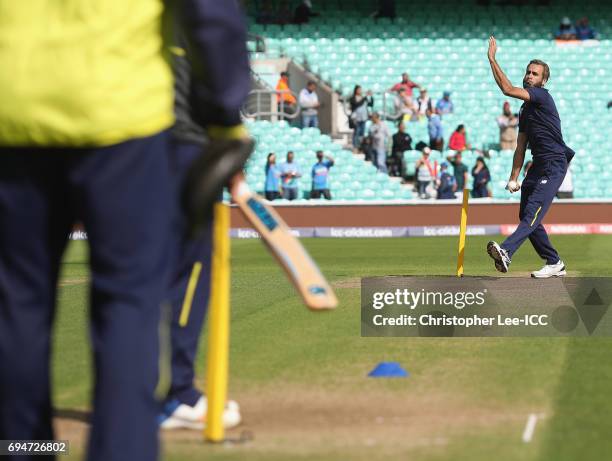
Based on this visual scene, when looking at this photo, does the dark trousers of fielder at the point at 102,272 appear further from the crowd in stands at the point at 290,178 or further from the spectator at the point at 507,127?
the spectator at the point at 507,127

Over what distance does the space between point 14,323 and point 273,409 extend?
2.56m

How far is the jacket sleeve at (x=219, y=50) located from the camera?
4.24m

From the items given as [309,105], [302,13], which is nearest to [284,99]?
[309,105]

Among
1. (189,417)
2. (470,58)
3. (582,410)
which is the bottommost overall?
(470,58)

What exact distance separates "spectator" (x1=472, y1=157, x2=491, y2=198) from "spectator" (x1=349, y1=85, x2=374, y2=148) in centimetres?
349

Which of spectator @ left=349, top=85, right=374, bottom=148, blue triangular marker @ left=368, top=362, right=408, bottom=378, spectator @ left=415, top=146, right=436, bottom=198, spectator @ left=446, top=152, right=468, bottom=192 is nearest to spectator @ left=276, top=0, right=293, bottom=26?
spectator @ left=349, top=85, right=374, bottom=148

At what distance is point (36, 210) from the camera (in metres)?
4.17

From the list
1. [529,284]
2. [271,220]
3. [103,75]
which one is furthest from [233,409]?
[529,284]

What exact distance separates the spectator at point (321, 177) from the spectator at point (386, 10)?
12510mm

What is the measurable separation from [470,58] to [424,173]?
28.1ft

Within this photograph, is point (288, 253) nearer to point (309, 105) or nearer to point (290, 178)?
point (290, 178)

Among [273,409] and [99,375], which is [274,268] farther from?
[99,375]

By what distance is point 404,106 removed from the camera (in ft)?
113

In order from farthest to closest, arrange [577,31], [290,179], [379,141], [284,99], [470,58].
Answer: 1. [577,31]
2. [470,58]
3. [284,99]
4. [379,141]
5. [290,179]
